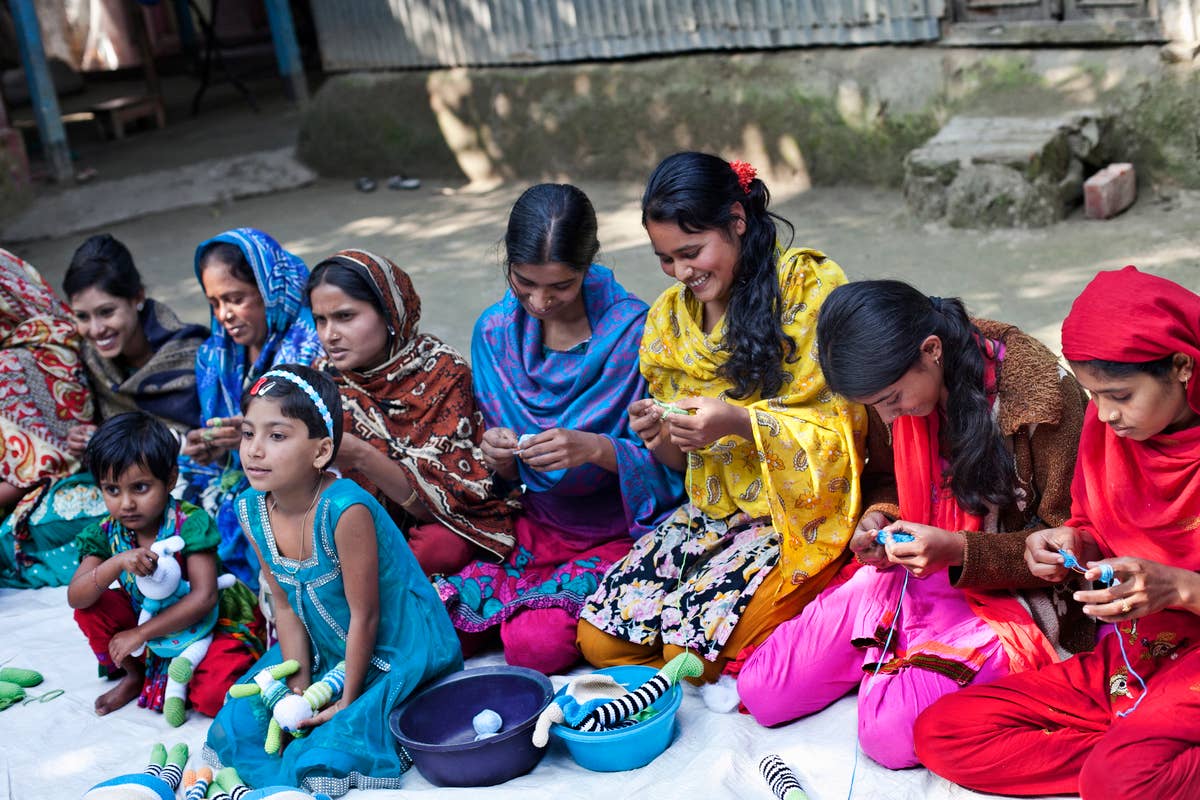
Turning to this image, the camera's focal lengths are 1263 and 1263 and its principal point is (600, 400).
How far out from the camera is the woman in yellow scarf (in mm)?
3143

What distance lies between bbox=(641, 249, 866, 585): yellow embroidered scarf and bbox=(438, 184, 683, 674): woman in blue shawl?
18 cm

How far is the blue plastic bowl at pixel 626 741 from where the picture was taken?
294 centimetres

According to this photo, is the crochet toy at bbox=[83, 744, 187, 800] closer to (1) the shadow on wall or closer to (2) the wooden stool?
(1) the shadow on wall

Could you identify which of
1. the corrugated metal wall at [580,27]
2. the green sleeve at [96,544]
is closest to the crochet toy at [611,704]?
the green sleeve at [96,544]

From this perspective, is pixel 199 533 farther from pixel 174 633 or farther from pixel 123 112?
pixel 123 112

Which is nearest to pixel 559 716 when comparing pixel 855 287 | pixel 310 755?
pixel 310 755

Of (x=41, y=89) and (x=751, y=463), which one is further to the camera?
(x=41, y=89)

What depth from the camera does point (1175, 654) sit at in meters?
2.59

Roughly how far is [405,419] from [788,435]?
1.29m

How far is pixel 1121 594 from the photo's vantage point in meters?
2.38

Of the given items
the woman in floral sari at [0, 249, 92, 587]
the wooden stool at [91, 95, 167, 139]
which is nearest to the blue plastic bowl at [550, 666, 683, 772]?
the woman in floral sari at [0, 249, 92, 587]

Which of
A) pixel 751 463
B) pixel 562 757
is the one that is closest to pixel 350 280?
pixel 751 463

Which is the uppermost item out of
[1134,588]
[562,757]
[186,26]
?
[186,26]

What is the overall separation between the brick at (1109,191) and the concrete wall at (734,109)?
22 centimetres
